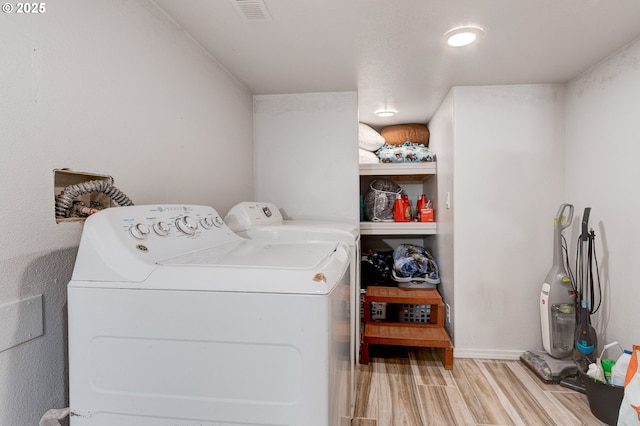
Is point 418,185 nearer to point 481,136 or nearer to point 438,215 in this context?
point 438,215

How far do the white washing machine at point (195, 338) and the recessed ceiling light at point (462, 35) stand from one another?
152 cm

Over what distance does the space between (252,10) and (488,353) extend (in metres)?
2.76

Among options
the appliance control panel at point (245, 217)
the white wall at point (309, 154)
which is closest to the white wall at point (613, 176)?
the white wall at point (309, 154)

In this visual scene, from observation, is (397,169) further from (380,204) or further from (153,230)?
(153,230)

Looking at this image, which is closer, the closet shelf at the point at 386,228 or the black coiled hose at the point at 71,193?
the black coiled hose at the point at 71,193

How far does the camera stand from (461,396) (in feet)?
6.89

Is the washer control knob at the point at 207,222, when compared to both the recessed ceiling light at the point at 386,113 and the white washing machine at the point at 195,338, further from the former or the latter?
the recessed ceiling light at the point at 386,113

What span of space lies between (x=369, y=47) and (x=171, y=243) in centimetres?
154

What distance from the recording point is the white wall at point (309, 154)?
279 centimetres

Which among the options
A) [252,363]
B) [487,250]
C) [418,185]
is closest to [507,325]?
[487,250]

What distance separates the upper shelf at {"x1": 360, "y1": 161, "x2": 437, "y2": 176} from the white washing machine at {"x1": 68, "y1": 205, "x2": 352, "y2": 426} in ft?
7.43

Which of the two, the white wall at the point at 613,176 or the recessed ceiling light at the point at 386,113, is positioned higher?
the recessed ceiling light at the point at 386,113

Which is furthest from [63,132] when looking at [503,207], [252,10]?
[503,207]

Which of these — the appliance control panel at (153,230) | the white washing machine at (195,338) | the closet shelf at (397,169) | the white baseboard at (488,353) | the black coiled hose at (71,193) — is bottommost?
the white baseboard at (488,353)
